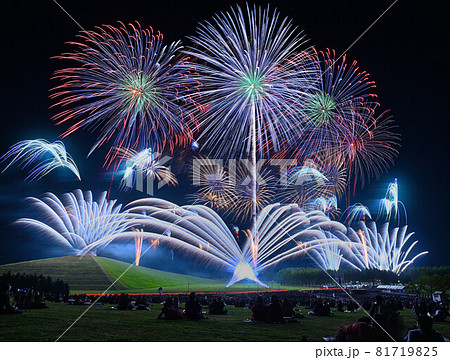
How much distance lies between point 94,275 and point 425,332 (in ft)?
176

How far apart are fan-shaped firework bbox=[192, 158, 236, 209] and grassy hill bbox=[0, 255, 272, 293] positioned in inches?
432

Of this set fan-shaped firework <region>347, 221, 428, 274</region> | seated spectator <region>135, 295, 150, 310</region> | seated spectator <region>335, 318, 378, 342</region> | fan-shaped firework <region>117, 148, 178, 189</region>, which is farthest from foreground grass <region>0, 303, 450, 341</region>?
fan-shaped firework <region>347, 221, 428, 274</region>

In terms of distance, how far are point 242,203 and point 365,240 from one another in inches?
1268

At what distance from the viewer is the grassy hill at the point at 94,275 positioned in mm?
50688

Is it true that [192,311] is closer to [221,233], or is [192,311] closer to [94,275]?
[221,233]

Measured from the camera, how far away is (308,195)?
49531 millimetres

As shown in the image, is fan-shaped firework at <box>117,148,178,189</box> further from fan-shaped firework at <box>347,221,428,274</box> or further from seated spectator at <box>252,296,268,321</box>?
fan-shaped firework at <box>347,221,428,274</box>

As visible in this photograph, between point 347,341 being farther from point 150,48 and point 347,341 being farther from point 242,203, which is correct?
point 242,203

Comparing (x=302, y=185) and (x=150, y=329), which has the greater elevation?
(x=302, y=185)

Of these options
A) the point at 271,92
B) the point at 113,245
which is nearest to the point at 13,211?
the point at 113,245

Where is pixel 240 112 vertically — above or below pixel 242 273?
above

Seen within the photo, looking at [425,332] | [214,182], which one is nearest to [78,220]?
[214,182]

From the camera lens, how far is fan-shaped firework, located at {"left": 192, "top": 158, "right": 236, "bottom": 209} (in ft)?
158

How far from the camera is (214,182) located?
48.0m
